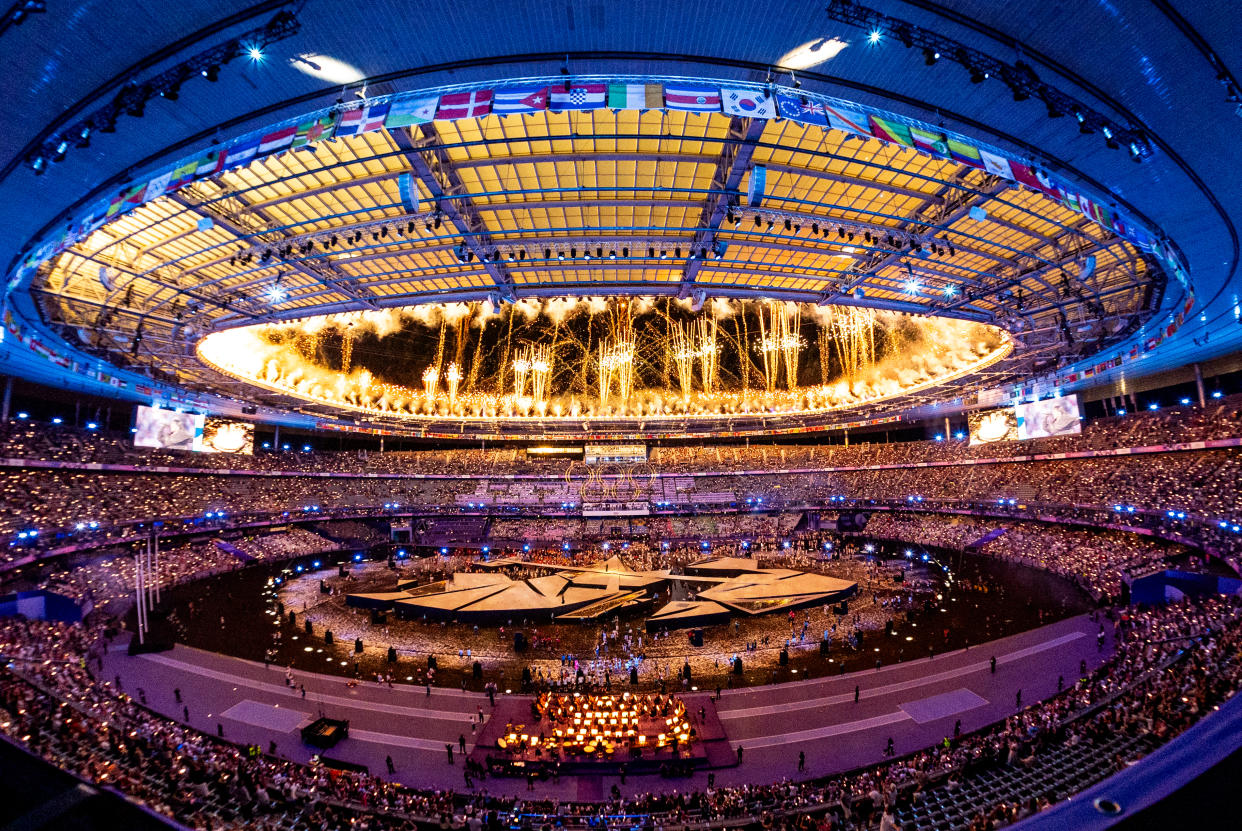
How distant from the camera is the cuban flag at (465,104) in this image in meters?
9.77

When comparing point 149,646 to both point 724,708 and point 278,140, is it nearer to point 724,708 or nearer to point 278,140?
point 278,140

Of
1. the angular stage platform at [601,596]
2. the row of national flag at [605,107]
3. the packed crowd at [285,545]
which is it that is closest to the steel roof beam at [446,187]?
the row of national flag at [605,107]

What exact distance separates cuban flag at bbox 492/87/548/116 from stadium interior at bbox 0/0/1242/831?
0.06 metres

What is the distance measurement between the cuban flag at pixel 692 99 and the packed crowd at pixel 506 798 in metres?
13.6

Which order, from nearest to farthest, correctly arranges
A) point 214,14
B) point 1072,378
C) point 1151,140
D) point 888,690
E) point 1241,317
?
point 214,14 < point 1151,140 < point 888,690 < point 1241,317 < point 1072,378

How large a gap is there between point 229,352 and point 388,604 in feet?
58.6

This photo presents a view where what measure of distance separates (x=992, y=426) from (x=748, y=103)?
43.3 m

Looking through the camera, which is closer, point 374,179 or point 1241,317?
point 374,179

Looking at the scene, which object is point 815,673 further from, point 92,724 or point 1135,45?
point 92,724

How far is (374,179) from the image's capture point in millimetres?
14078

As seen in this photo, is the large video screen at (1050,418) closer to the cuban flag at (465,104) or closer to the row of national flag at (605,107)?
the row of national flag at (605,107)

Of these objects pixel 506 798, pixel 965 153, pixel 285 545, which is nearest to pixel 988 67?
pixel 965 153

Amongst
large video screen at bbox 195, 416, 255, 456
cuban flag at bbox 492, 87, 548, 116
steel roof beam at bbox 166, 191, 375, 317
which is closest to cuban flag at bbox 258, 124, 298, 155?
cuban flag at bbox 492, 87, 548, 116

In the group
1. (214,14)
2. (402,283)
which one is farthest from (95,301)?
(214,14)
